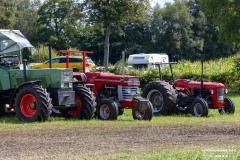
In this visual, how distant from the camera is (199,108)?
17.2 m

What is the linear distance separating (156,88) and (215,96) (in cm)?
185

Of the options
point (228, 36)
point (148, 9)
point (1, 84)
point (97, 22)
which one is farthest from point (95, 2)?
point (1, 84)

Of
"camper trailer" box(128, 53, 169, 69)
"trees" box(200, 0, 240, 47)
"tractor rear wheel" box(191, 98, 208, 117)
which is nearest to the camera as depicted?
"tractor rear wheel" box(191, 98, 208, 117)

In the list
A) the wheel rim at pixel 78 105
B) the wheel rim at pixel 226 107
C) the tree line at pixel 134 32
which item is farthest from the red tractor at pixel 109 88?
the tree line at pixel 134 32

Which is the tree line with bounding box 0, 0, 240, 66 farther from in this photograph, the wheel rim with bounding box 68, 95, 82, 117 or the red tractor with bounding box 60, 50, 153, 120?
the wheel rim with bounding box 68, 95, 82, 117

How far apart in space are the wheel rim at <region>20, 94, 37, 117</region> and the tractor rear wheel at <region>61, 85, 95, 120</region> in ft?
4.40

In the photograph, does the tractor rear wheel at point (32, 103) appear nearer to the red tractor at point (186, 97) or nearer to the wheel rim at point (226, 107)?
the red tractor at point (186, 97)

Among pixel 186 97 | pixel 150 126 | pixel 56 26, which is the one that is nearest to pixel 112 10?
pixel 186 97

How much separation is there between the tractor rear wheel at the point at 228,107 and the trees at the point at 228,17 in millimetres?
12146

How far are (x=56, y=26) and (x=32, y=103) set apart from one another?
45490 mm

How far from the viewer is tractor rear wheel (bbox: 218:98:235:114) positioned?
18136mm

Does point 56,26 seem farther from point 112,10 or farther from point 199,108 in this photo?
point 199,108

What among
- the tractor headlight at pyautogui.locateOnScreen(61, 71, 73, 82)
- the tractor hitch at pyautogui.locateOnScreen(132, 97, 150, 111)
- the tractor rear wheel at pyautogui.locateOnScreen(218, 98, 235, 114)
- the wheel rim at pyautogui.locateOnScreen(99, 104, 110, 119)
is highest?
the tractor headlight at pyautogui.locateOnScreen(61, 71, 73, 82)

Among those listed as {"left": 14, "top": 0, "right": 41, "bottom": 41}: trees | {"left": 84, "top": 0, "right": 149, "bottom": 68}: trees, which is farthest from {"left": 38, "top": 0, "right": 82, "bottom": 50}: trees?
Result: {"left": 84, "top": 0, "right": 149, "bottom": 68}: trees
